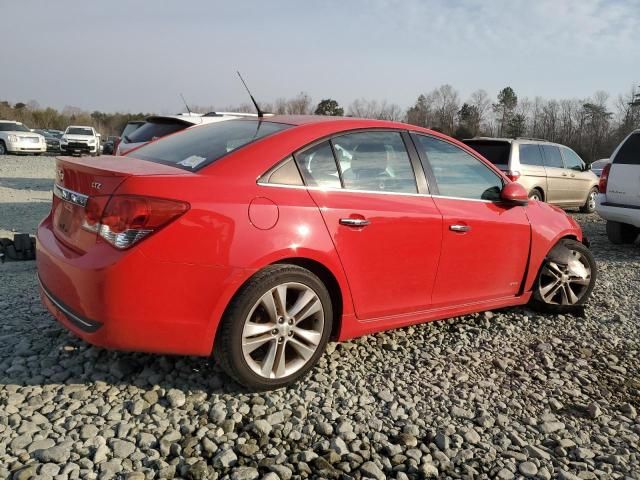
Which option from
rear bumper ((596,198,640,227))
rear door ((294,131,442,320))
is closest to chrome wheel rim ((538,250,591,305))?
rear door ((294,131,442,320))

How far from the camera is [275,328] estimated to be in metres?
2.95

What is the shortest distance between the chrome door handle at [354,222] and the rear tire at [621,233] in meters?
6.63

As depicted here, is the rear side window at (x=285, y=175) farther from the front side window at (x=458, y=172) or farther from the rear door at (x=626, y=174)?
the rear door at (x=626, y=174)

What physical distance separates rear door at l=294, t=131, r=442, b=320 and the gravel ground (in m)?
0.52

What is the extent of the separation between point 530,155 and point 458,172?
7.59 metres

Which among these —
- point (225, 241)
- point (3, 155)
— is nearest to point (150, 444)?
point (225, 241)

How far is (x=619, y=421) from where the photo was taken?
2988 mm

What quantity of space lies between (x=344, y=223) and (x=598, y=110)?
64204mm

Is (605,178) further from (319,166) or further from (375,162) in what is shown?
(319,166)

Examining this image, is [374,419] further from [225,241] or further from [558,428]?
[225,241]

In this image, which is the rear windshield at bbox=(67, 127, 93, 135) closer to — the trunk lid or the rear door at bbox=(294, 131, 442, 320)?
the trunk lid

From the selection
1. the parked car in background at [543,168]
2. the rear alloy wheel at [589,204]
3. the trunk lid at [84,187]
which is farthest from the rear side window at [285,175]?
the rear alloy wheel at [589,204]

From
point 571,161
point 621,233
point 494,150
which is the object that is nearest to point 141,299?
point 621,233

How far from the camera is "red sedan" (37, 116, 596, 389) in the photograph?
263 centimetres
